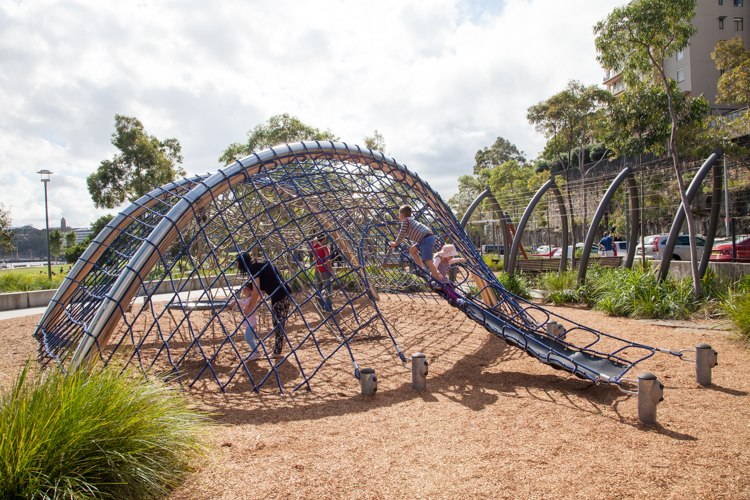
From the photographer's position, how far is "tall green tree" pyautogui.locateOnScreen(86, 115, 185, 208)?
23828 millimetres

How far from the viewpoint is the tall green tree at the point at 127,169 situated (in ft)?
78.2

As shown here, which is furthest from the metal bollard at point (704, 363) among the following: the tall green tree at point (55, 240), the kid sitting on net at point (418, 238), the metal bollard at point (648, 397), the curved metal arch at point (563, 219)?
the tall green tree at point (55, 240)

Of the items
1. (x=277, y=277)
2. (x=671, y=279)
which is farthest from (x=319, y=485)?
(x=671, y=279)

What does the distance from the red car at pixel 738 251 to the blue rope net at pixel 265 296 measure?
6.78 meters

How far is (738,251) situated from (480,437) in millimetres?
12260

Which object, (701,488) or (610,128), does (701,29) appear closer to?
(610,128)

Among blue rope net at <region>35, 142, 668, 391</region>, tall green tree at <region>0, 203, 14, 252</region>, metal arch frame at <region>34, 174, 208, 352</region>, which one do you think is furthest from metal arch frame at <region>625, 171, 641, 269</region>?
tall green tree at <region>0, 203, 14, 252</region>

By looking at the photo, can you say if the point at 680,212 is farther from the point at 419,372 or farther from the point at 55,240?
the point at 55,240

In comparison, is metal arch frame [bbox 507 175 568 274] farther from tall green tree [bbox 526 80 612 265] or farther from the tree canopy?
tall green tree [bbox 526 80 612 265]

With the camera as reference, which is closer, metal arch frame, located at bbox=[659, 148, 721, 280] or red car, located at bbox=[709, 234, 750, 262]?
metal arch frame, located at bbox=[659, 148, 721, 280]

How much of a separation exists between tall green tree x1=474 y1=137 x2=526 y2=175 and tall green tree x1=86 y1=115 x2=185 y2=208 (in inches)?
1797

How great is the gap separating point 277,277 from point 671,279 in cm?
826

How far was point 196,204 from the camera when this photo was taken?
5.30 metres

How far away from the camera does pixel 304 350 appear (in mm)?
6746
